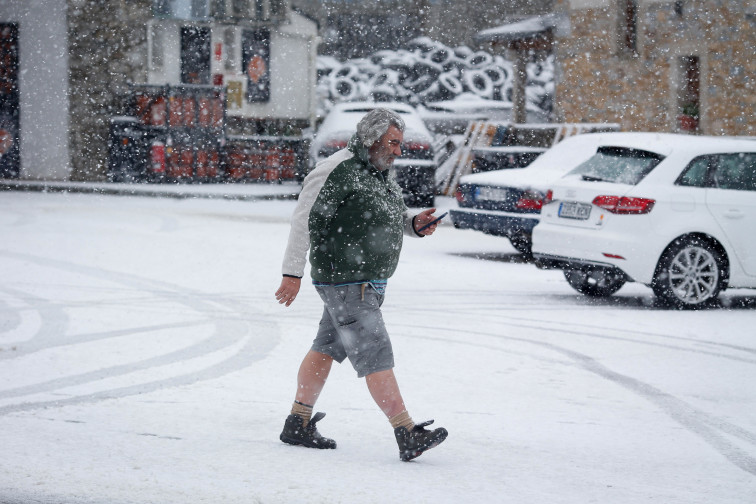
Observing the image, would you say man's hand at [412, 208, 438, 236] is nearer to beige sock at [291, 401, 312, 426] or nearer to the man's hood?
the man's hood

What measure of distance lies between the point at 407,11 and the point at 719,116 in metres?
24.7

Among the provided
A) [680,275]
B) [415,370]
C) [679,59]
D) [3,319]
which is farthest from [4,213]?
[679,59]

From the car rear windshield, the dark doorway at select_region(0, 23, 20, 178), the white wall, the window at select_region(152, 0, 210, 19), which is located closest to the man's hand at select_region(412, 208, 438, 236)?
the car rear windshield

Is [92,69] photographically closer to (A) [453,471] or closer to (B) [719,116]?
(B) [719,116]

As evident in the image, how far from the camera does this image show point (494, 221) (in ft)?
46.5

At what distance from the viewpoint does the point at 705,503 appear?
4641 mm

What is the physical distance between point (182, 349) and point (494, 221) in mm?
6755

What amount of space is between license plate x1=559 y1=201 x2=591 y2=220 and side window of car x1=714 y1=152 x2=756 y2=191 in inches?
47.8

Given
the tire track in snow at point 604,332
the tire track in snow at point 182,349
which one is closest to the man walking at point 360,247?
the tire track in snow at point 182,349

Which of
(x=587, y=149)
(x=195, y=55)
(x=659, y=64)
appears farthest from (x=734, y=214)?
(x=195, y=55)

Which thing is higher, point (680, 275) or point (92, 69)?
point (92, 69)

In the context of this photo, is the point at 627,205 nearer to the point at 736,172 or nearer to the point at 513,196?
the point at 736,172

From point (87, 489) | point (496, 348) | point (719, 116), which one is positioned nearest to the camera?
point (87, 489)

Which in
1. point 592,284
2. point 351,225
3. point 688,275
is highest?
point 351,225
